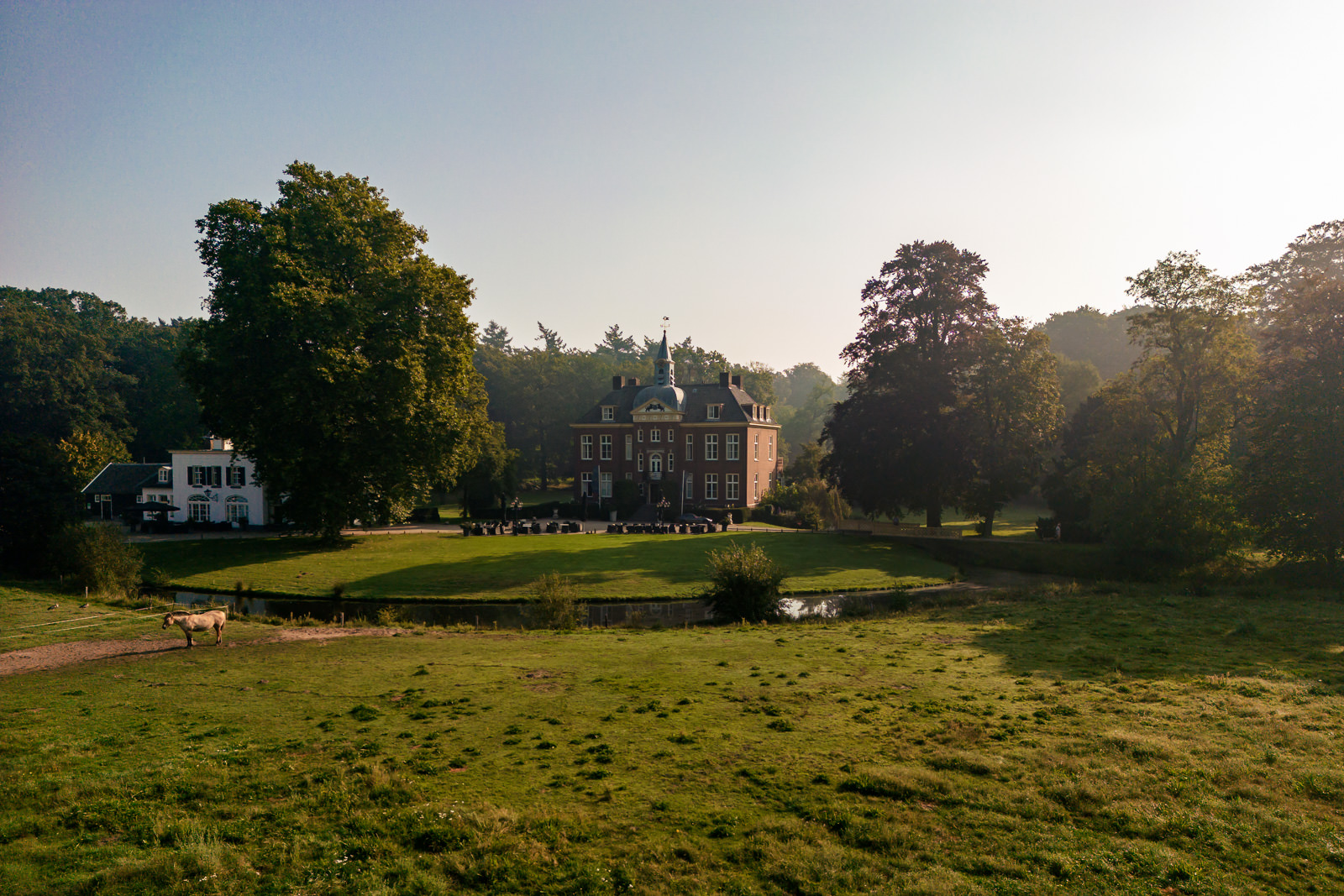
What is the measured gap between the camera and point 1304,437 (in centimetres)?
2819

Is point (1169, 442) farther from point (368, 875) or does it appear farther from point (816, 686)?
point (368, 875)

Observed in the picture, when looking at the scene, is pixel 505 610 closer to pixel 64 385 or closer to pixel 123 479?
pixel 123 479

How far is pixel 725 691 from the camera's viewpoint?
14391 mm

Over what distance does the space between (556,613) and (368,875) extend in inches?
630

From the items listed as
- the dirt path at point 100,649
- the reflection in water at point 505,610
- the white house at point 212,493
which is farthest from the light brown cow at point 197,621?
the white house at point 212,493

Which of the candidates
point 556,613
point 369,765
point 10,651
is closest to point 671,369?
point 556,613

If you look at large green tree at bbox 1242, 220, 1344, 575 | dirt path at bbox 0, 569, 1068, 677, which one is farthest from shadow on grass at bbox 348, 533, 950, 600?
large green tree at bbox 1242, 220, 1344, 575

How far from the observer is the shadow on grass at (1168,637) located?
1633 cm

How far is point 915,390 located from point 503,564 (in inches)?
1055

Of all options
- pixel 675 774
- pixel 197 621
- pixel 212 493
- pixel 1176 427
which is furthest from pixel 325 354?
pixel 1176 427

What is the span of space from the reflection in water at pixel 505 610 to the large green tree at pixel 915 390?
15.2m

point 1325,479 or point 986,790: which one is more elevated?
point 1325,479

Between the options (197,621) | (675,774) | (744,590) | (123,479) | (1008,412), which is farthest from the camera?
(123,479)

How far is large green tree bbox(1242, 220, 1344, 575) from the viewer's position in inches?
1088
